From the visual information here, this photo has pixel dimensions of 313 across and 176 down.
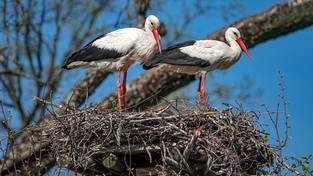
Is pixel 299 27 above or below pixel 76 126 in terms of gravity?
above

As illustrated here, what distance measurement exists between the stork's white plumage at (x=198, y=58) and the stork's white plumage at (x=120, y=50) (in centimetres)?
14

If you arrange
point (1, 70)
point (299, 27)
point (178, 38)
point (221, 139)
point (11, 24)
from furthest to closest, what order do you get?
point (178, 38), point (11, 24), point (1, 70), point (299, 27), point (221, 139)

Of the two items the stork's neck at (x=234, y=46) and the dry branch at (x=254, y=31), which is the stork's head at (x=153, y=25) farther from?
the dry branch at (x=254, y=31)

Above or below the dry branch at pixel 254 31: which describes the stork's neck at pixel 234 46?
below

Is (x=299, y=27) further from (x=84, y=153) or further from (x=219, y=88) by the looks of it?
(x=84, y=153)

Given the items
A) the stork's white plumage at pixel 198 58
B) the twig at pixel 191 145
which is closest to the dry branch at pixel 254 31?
the stork's white plumage at pixel 198 58

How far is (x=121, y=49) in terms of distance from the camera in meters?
8.70

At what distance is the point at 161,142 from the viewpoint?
22.7 ft

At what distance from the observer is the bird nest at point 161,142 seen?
6.87 m

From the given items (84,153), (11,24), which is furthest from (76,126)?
(11,24)

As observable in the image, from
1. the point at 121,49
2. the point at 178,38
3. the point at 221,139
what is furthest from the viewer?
the point at 178,38

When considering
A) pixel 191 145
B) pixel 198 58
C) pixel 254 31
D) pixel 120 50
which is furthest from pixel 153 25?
pixel 254 31

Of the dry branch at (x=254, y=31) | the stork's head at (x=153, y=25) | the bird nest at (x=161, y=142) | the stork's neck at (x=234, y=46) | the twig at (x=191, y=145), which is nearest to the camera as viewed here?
the twig at (x=191, y=145)

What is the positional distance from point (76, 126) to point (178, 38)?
9656 mm
